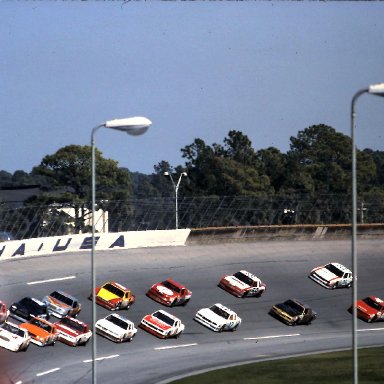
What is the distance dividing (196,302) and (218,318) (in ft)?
17.5

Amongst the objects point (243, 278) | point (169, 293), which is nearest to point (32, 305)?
point (169, 293)

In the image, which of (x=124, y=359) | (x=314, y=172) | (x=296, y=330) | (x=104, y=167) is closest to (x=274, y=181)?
(x=314, y=172)

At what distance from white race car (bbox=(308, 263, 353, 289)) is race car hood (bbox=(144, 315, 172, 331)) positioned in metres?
16.6

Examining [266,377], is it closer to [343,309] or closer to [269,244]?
[343,309]

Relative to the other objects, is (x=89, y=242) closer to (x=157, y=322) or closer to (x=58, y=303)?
(x=58, y=303)

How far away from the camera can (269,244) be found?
7900 cm

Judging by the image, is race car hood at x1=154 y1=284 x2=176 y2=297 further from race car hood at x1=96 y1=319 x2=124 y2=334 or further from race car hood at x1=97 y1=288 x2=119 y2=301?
race car hood at x1=96 y1=319 x2=124 y2=334

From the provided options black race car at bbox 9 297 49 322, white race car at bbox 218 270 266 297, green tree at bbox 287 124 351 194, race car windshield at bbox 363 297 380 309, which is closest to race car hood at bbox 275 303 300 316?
white race car at bbox 218 270 266 297

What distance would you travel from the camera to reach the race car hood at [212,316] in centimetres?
5738

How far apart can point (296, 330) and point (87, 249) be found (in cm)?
1635

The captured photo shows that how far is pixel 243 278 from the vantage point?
65.4 metres

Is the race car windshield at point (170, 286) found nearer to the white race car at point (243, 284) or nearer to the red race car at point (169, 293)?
the red race car at point (169, 293)

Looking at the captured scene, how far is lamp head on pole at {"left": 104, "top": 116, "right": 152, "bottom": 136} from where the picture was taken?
86.0 feet

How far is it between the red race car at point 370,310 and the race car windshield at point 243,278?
6305 mm
